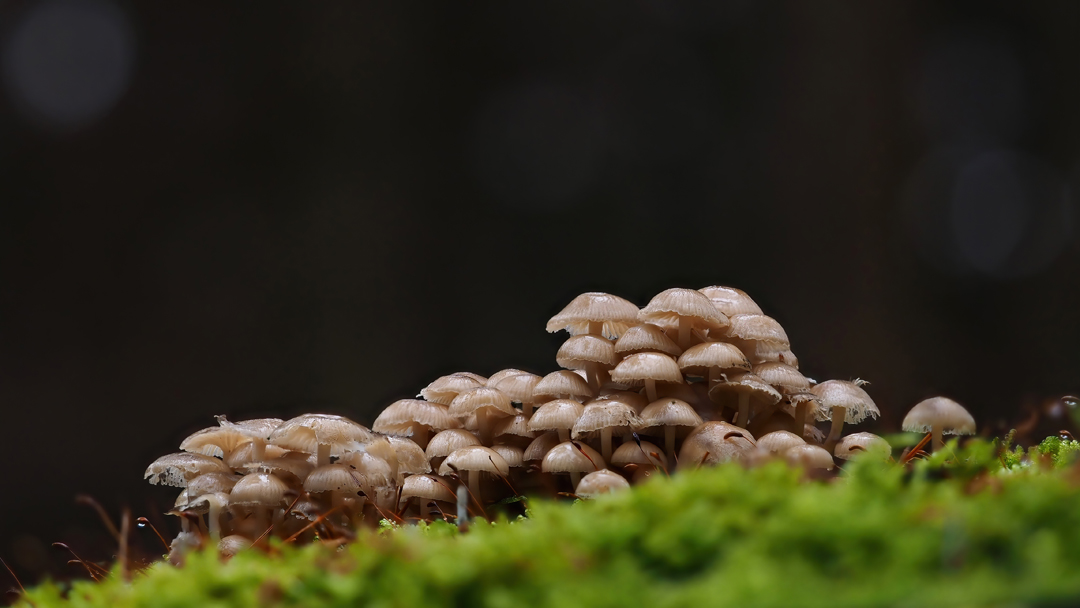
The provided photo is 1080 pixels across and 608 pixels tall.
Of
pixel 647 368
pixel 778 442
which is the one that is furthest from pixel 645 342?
pixel 778 442

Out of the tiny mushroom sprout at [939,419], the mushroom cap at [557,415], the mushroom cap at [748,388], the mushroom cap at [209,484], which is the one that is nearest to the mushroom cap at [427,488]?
the mushroom cap at [557,415]

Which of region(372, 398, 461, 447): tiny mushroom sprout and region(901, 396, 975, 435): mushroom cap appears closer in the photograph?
region(901, 396, 975, 435): mushroom cap

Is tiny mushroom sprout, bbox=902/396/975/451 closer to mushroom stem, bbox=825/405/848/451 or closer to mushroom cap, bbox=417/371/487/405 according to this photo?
mushroom stem, bbox=825/405/848/451

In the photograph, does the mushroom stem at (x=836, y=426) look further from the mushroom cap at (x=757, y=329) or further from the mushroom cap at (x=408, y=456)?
the mushroom cap at (x=408, y=456)

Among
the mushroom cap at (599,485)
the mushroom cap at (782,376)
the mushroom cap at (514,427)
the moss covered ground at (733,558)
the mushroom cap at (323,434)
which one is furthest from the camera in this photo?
the mushroom cap at (514,427)

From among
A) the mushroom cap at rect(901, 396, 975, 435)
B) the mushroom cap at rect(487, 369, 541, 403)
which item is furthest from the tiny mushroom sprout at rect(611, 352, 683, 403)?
the mushroom cap at rect(901, 396, 975, 435)

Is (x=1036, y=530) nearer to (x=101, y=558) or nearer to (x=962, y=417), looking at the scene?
(x=962, y=417)

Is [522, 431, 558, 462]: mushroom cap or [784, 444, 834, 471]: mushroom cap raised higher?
[784, 444, 834, 471]: mushroom cap

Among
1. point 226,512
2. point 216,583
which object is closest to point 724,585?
point 216,583
